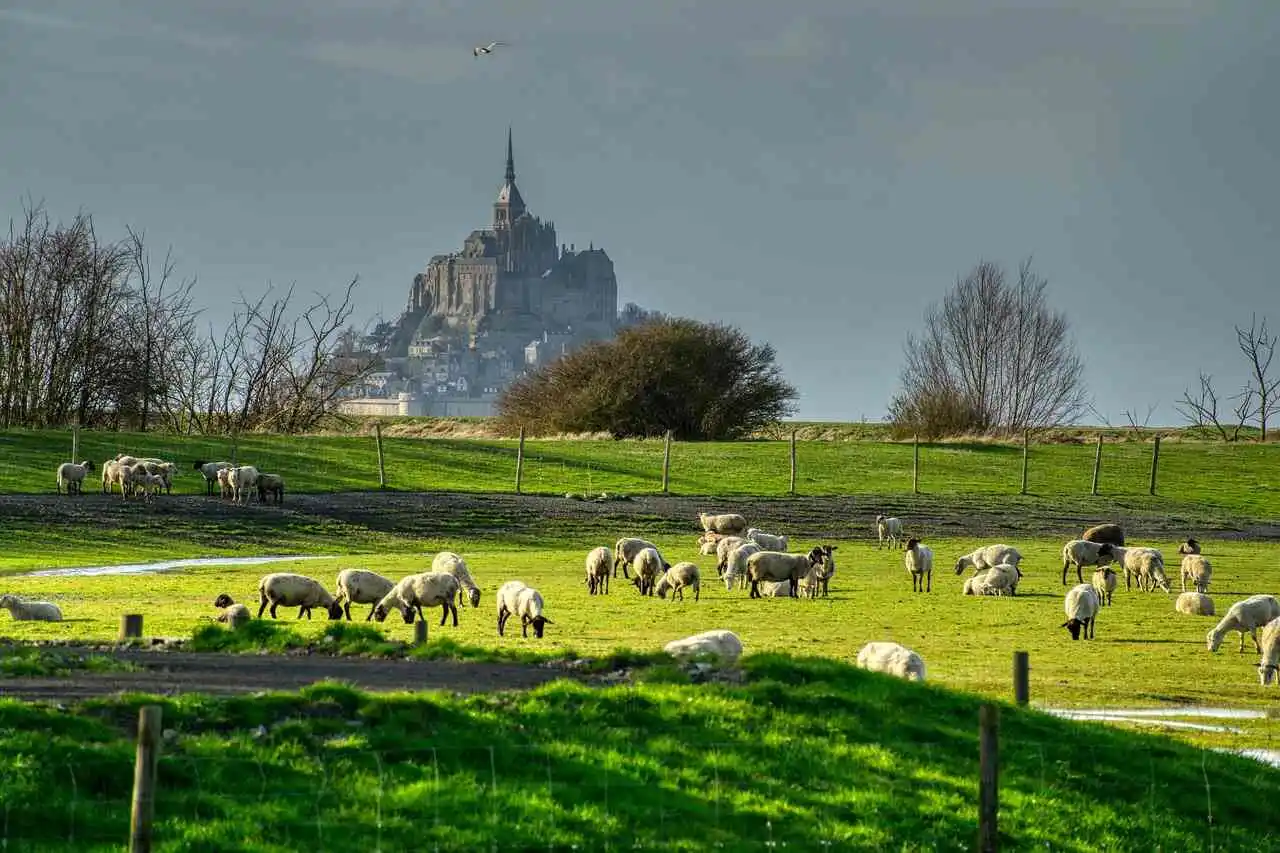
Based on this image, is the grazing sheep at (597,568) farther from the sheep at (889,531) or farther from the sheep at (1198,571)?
the sheep at (889,531)

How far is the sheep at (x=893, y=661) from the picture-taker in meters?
21.0

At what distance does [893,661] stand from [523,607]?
24.4 feet

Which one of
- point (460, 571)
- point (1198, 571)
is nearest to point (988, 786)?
point (460, 571)

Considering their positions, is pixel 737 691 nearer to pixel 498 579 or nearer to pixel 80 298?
pixel 498 579

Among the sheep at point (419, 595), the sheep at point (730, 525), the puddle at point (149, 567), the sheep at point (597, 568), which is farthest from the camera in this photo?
the sheep at point (730, 525)

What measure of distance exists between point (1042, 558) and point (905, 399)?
60644mm

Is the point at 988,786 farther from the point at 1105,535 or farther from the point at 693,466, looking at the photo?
the point at 693,466

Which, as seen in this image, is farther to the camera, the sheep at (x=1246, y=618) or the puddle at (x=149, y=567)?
the puddle at (x=149, y=567)

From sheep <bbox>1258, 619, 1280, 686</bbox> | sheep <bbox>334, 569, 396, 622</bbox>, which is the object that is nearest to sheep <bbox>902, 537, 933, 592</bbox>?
sheep <bbox>334, 569, 396, 622</bbox>

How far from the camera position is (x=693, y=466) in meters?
77.3

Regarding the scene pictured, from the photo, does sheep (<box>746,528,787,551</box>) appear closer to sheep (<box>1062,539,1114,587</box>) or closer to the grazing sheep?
sheep (<box>1062,539,1114,587</box>)

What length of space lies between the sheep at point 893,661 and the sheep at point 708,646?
152 cm

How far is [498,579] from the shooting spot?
39.5m

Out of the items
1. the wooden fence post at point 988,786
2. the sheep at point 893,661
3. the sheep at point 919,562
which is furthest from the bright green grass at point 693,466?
→ the wooden fence post at point 988,786
